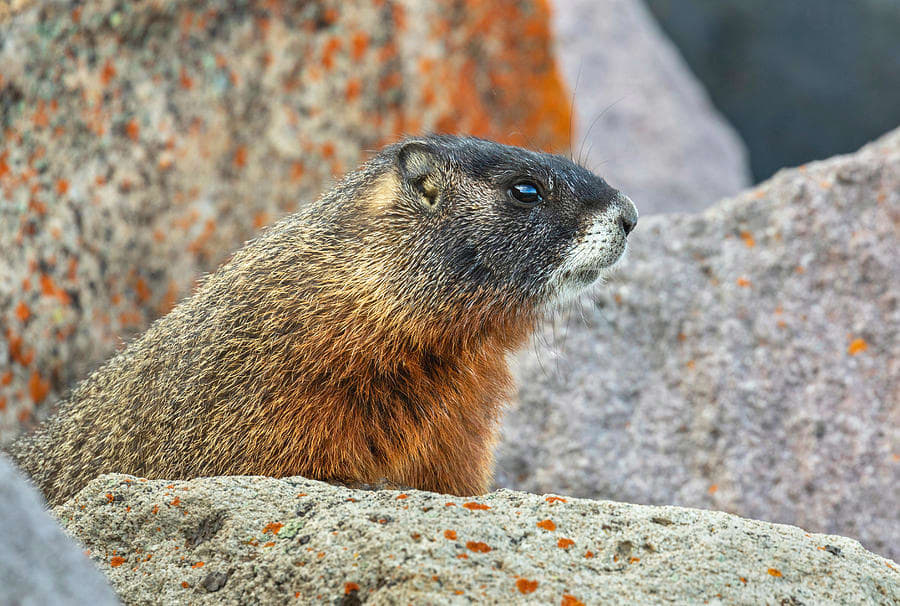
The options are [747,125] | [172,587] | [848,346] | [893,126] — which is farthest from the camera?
[747,125]

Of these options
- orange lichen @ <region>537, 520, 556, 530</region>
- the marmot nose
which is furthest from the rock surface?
orange lichen @ <region>537, 520, 556, 530</region>

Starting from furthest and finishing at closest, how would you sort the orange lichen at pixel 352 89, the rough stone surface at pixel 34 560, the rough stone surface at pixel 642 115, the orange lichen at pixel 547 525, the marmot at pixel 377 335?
the rough stone surface at pixel 642 115 → the orange lichen at pixel 352 89 → the marmot at pixel 377 335 → the orange lichen at pixel 547 525 → the rough stone surface at pixel 34 560

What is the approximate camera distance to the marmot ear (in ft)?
15.1

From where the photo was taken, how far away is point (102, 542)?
329cm

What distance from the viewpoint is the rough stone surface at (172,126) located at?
6.86 metres

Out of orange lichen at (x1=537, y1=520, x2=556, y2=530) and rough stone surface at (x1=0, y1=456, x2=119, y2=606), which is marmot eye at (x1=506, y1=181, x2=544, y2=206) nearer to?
orange lichen at (x1=537, y1=520, x2=556, y2=530)

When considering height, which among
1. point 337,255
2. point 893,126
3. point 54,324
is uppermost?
point 337,255

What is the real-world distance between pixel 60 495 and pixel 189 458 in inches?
33.4

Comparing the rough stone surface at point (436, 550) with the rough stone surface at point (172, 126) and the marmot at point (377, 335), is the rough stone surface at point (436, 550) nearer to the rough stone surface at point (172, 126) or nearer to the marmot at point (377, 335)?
the marmot at point (377, 335)

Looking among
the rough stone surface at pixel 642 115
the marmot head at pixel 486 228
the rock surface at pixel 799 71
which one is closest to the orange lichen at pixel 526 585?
the marmot head at pixel 486 228

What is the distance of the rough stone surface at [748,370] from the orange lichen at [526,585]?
299 cm

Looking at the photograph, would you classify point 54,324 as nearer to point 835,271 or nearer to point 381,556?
point 381,556

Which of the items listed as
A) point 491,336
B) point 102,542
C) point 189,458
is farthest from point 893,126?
point 102,542

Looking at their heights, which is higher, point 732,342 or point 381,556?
point 381,556
